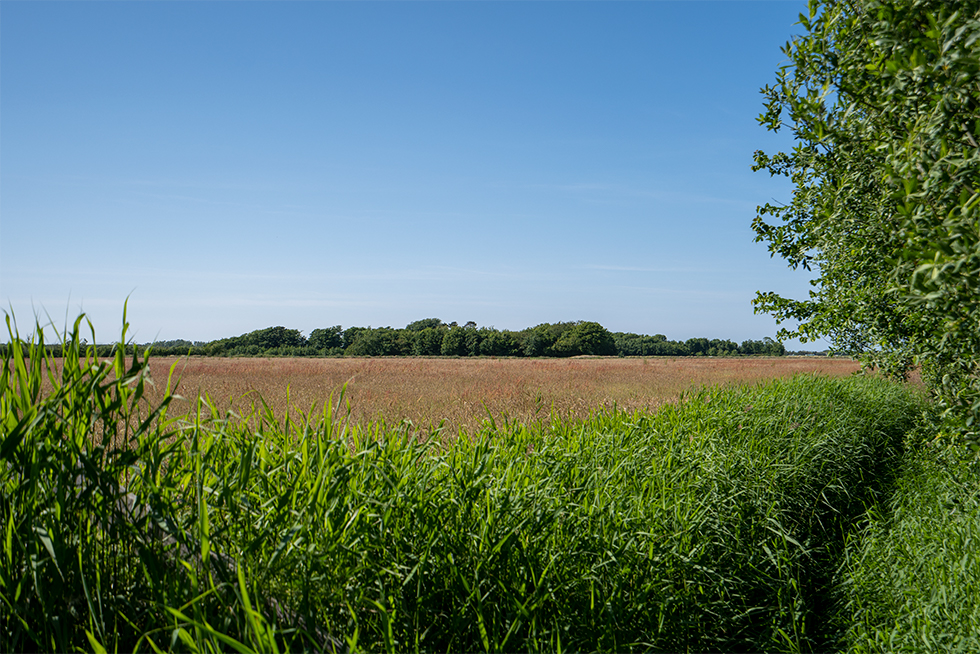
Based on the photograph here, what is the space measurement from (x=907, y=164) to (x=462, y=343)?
59709 mm

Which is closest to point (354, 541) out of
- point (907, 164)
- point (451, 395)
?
point (907, 164)

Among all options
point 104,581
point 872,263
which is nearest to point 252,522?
point 104,581

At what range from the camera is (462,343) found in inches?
2452

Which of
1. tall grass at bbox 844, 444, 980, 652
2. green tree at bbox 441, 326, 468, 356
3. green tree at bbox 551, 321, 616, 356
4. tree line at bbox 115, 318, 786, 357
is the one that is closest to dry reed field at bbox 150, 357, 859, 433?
tall grass at bbox 844, 444, 980, 652

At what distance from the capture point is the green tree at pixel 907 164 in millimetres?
2557

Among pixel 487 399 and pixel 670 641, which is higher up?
pixel 487 399

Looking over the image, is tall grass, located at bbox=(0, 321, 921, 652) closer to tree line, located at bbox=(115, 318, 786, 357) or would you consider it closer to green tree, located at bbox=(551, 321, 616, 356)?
tree line, located at bbox=(115, 318, 786, 357)

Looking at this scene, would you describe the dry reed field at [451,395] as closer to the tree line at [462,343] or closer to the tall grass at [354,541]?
the tall grass at [354,541]

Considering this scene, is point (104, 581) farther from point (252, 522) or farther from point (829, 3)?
point (829, 3)

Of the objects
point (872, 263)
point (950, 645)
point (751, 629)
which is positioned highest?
point (872, 263)

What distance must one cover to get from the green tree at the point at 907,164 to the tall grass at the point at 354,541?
5.55 ft

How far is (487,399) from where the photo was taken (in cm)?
982

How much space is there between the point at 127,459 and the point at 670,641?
278 cm

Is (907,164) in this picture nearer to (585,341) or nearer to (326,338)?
(326,338)
